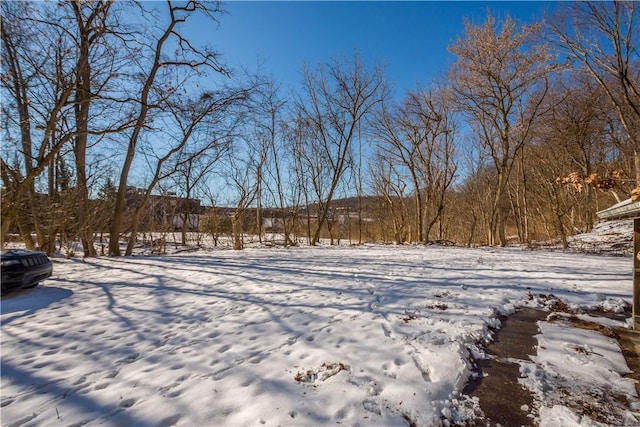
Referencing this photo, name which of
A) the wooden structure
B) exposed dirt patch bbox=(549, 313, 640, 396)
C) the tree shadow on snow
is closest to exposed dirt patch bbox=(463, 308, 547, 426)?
exposed dirt patch bbox=(549, 313, 640, 396)

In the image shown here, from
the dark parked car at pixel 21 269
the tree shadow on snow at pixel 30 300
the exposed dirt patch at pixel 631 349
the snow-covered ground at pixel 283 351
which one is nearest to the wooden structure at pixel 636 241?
the exposed dirt patch at pixel 631 349

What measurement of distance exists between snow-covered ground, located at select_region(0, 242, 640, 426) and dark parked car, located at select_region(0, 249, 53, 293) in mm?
285

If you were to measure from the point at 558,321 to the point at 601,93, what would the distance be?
55.5ft

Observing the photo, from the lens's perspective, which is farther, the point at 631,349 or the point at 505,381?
the point at 631,349

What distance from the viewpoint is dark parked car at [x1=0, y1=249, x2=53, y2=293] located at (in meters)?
Result: 4.38

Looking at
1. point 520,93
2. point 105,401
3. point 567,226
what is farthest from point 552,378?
point 567,226

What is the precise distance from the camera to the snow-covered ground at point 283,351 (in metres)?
2.01

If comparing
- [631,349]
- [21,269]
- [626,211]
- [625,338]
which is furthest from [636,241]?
[21,269]

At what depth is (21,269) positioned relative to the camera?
446 centimetres

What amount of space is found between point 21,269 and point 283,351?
15.0 feet

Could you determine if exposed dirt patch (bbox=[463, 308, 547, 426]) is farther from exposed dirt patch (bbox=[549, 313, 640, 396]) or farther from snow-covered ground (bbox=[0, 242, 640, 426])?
exposed dirt patch (bbox=[549, 313, 640, 396])

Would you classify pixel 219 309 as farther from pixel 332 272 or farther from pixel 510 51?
pixel 510 51

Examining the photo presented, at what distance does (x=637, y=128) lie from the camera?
1396 centimetres

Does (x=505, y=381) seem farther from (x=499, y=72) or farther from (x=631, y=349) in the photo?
(x=499, y=72)
